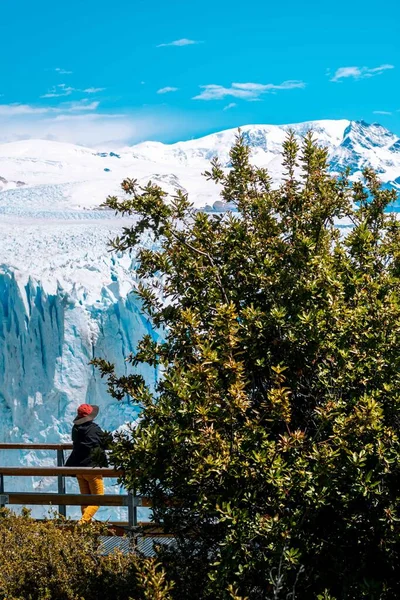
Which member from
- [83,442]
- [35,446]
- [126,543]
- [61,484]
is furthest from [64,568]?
[35,446]

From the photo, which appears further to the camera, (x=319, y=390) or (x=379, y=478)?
(x=319, y=390)

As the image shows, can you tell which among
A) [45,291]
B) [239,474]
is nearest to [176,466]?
[239,474]

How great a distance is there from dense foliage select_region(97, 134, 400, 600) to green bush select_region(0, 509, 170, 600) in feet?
2.00

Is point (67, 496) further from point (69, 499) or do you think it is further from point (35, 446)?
point (35, 446)

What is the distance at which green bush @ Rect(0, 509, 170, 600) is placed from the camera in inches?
210

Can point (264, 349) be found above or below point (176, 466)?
above

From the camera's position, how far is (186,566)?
4773mm

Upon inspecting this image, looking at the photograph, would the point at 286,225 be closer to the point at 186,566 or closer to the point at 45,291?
the point at 186,566

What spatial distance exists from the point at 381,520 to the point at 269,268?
61.0 inches

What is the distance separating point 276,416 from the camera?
4.29 metres

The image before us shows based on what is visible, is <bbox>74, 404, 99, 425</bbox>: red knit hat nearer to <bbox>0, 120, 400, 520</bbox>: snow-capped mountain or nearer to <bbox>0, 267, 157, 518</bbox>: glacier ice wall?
<bbox>0, 120, 400, 520</bbox>: snow-capped mountain

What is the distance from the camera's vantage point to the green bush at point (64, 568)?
5.33 metres

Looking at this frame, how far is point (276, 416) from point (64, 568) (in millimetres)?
2142

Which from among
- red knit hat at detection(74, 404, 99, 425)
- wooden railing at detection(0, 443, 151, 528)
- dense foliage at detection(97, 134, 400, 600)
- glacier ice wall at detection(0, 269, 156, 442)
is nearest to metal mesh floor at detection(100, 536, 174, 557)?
wooden railing at detection(0, 443, 151, 528)
